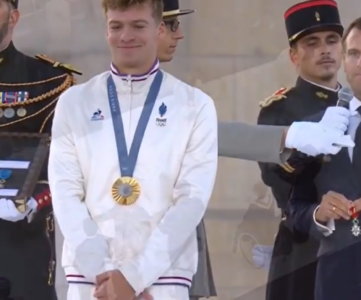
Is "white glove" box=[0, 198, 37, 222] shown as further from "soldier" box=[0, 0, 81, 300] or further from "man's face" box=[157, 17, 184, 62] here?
"man's face" box=[157, 17, 184, 62]

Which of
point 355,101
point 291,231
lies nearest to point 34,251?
point 291,231

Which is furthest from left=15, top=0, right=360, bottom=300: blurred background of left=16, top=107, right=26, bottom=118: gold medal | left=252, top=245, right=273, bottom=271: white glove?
left=16, top=107, right=26, bottom=118: gold medal

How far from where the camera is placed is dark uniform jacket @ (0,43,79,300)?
6.84ft

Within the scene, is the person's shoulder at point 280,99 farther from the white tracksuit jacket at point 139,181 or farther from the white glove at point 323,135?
Result: the white tracksuit jacket at point 139,181

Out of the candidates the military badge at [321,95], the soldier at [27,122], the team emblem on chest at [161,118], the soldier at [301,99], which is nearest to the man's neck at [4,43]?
the soldier at [27,122]

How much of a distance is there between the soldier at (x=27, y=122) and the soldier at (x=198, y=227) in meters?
0.24

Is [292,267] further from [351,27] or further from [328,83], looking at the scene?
[351,27]

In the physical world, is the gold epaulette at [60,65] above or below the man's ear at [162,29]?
below

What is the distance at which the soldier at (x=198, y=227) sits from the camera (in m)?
1.96

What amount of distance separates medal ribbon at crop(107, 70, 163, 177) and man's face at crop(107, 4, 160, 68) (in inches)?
2.0

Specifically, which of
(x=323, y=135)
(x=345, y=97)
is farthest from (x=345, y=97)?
(x=323, y=135)

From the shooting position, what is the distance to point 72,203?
1716 millimetres

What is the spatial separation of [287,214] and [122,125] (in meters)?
0.56

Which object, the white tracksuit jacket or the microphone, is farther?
the microphone
